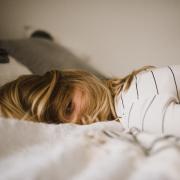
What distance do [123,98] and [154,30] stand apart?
1.55ft

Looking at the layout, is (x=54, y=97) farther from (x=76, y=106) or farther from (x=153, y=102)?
(x=153, y=102)

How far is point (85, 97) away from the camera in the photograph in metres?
0.87

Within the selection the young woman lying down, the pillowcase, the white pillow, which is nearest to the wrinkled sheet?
the young woman lying down

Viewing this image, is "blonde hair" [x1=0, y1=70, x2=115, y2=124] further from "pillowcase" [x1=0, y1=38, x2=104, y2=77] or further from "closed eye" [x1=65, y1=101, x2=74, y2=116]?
"pillowcase" [x1=0, y1=38, x2=104, y2=77]

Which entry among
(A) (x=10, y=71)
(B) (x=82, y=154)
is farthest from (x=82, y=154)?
(A) (x=10, y=71)

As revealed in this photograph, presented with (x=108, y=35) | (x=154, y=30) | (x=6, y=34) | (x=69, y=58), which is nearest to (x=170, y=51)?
(x=154, y=30)

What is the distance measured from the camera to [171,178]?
0.44 m

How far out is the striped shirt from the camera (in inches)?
26.1

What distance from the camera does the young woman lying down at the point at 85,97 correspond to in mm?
765

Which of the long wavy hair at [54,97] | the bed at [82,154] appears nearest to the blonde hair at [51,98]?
the long wavy hair at [54,97]

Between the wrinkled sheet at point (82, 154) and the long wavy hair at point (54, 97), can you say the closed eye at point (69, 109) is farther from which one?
the wrinkled sheet at point (82, 154)

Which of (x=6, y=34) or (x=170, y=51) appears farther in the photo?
(x=6, y=34)

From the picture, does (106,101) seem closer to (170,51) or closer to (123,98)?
(123,98)

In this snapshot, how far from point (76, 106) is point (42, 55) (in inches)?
15.4
